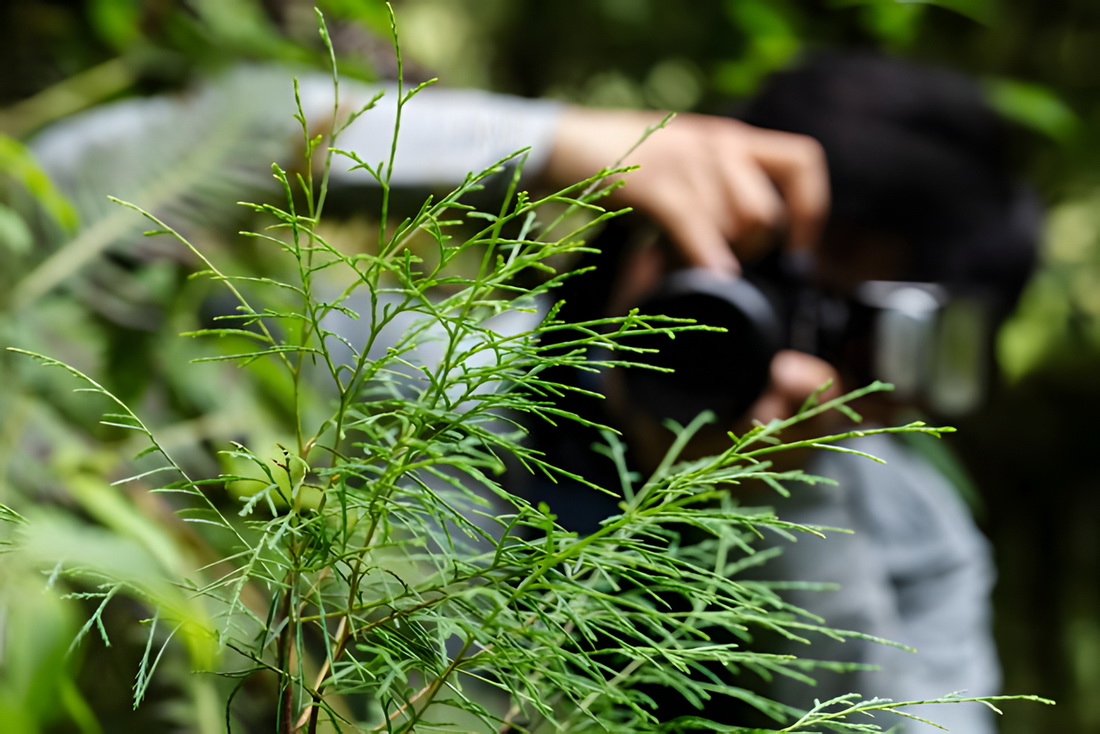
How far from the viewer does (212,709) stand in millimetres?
391

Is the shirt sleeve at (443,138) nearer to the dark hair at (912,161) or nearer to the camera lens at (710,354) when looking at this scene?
the camera lens at (710,354)

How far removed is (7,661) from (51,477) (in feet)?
0.51

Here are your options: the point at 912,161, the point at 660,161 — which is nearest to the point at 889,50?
the point at 912,161

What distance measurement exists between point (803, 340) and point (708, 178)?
140 millimetres

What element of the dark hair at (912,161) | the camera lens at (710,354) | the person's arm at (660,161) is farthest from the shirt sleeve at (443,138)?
the dark hair at (912,161)

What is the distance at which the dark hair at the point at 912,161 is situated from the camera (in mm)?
679


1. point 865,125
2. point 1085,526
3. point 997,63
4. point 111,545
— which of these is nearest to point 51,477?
point 111,545

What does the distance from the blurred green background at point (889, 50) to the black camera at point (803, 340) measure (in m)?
0.32

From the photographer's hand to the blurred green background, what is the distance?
0.28m

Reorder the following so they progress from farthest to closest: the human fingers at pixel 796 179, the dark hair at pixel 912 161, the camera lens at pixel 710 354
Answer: the dark hair at pixel 912 161 < the human fingers at pixel 796 179 < the camera lens at pixel 710 354

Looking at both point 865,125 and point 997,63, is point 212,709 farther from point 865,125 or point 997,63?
point 997,63

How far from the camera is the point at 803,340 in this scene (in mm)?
564

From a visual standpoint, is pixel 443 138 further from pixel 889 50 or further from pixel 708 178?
pixel 889 50

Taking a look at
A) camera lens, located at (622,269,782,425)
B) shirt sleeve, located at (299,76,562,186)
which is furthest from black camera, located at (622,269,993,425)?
shirt sleeve, located at (299,76,562,186)
